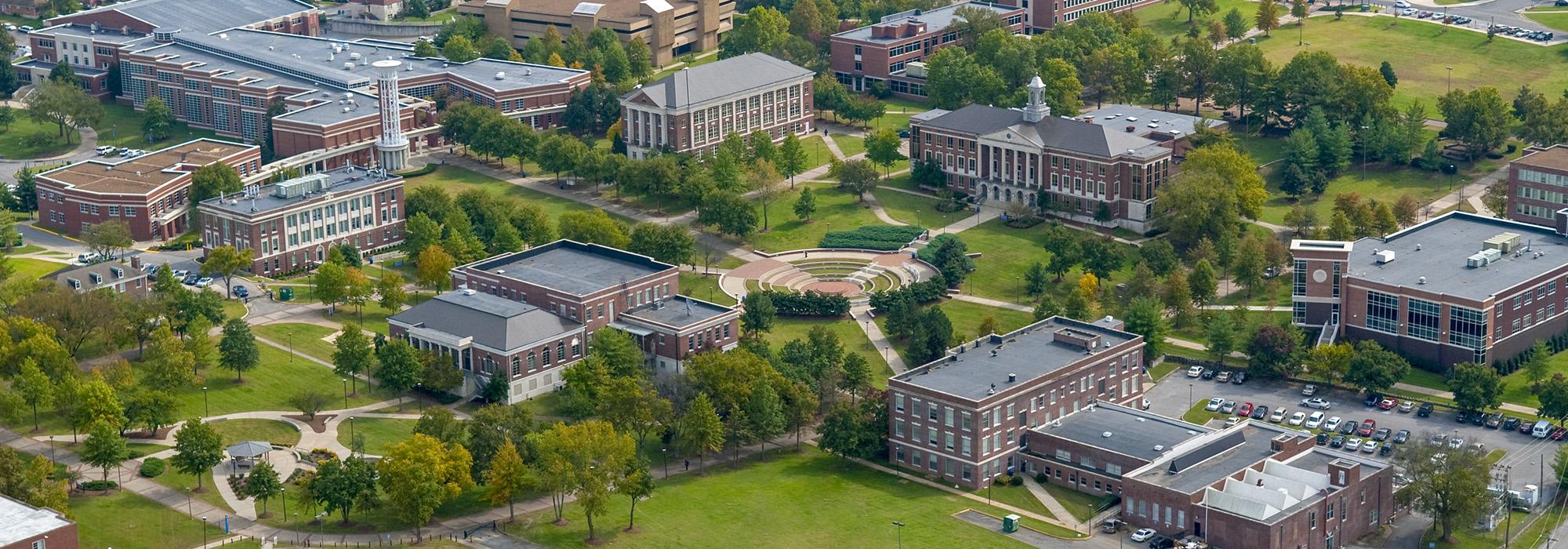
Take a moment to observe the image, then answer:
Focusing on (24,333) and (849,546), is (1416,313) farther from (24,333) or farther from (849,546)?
(24,333)

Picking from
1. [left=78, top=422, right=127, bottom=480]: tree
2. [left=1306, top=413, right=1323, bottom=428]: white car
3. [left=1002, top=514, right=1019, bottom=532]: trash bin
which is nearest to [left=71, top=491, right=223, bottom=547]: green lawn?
[left=78, top=422, right=127, bottom=480]: tree

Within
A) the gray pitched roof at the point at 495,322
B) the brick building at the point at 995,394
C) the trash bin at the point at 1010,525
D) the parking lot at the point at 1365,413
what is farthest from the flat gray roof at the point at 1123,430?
the gray pitched roof at the point at 495,322

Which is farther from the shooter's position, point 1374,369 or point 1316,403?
point 1316,403

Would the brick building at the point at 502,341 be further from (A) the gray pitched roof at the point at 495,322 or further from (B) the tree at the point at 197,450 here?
(B) the tree at the point at 197,450

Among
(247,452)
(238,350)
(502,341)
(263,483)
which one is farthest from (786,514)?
(238,350)

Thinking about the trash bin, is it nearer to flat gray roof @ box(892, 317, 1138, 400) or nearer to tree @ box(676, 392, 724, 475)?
flat gray roof @ box(892, 317, 1138, 400)

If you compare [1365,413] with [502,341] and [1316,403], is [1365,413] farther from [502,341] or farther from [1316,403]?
[502,341]
